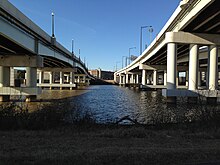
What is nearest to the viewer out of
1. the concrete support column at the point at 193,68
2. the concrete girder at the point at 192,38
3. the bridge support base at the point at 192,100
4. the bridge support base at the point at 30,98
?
the bridge support base at the point at 192,100

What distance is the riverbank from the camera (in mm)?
6336

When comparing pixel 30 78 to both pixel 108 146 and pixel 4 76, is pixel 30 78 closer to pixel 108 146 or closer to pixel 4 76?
pixel 4 76

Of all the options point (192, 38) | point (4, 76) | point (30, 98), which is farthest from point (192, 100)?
point (4, 76)

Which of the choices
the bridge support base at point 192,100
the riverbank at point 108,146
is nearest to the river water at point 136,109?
the bridge support base at point 192,100

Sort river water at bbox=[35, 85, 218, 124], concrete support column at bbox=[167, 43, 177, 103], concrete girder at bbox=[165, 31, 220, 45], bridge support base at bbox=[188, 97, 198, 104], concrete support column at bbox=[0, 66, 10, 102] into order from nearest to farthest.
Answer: river water at bbox=[35, 85, 218, 124]
bridge support base at bbox=[188, 97, 198, 104]
concrete girder at bbox=[165, 31, 220, 45]
concrete support column at bbox=[167, 43, 177, 103]
concrete support column at bbox=[0, 66, 10, 102]

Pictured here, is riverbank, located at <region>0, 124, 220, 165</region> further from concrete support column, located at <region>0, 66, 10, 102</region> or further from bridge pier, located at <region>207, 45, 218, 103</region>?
concrete support column, located at <region>0, 66, 10, 102</region>

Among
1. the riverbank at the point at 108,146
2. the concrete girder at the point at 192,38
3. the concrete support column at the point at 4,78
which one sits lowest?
the riverbank at the point at 108,146

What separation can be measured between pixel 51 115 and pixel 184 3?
70.3 feet

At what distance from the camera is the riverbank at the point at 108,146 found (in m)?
6.34

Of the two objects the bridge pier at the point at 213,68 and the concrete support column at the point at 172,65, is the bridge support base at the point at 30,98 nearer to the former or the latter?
the concrete support column at the point at 172,65

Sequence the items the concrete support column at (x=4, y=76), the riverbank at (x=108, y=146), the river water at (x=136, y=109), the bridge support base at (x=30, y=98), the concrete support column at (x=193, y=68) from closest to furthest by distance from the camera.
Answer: the riverbank at (x=108, y=146) < the river water at (x=136, y=109) < the concrete support column at (x=193, y=68) < the bridge support base at (x=30, y=98) < the concrete support column at (x=4, y=76)

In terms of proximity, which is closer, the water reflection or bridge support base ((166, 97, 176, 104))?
the water reflection

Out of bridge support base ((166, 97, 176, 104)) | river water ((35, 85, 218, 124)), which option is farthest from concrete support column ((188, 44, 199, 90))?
bridge support base ((166, 97, 176, 104))

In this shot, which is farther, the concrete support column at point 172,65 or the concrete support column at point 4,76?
the concrete support column at point 4,76
